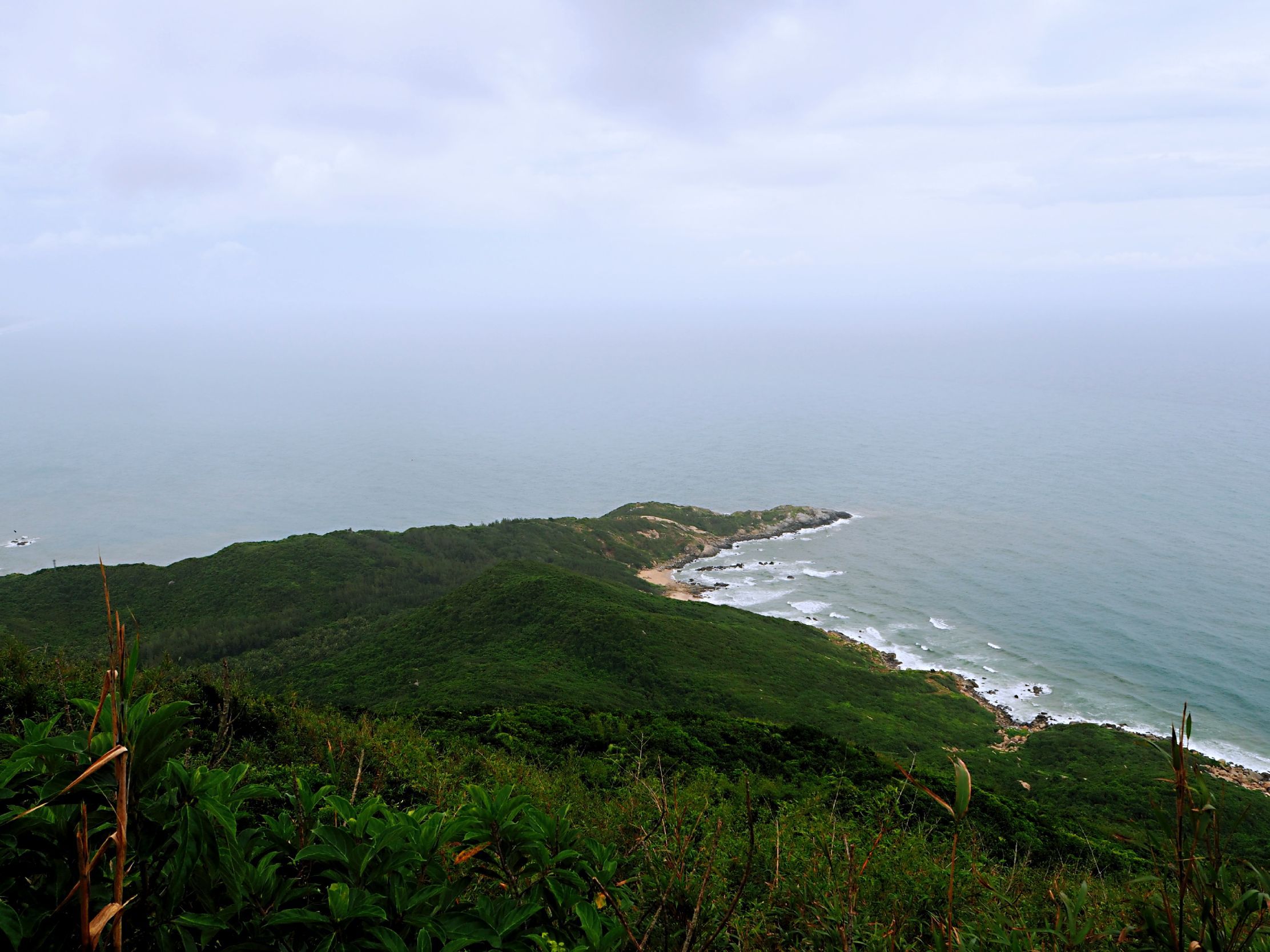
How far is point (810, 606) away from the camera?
59031 millimetres

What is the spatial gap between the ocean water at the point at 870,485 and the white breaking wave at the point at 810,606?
0.89 ft

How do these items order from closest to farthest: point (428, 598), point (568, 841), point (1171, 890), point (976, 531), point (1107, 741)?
1. point (568, 841)
2. point (1171, 890)
3. point (1107, 741)
4. point (428, 598)
5. point (976, 531)

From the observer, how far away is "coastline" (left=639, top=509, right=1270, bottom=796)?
110 feet

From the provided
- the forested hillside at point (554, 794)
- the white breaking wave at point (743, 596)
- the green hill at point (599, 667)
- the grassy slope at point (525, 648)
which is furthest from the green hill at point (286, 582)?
the white breaking wave at point (743, 596)

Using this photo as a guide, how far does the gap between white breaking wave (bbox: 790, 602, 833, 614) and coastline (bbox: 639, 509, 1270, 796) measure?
3652 millimetres

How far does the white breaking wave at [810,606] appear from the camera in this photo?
5803 cm

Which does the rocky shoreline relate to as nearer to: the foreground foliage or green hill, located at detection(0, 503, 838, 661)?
green hill, located at detection(0, 503, 838, 661)

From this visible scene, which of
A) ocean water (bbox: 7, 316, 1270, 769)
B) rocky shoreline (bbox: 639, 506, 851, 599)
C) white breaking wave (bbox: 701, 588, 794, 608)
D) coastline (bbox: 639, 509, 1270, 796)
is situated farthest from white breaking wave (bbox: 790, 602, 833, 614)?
rocky shoreline (bbox: 639, 506, 851, 599)

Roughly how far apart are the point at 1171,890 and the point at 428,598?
49.2 m

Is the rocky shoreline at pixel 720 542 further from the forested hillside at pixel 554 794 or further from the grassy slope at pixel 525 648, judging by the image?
the forested hillside at pixel 554 794

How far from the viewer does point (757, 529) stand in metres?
79.6

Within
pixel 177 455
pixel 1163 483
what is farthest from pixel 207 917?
pixel 177 455

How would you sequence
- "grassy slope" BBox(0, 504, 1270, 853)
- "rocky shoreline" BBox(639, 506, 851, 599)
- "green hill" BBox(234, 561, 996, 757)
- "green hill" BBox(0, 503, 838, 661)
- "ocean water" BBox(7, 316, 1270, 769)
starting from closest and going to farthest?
1. "grassy slope" BBox(0, 504, 1270, 853)
2. "green hill" BBox(234, 561, 996, 757)
3. "green hill" BBox(0, 503, 838, 661)
4. "ocean water" BBox(7, 316, 1270, 769)
5. "rocky shoreline" BBox(639, 506, 851, 599)

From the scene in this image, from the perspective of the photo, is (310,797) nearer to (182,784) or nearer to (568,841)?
(182,784)
